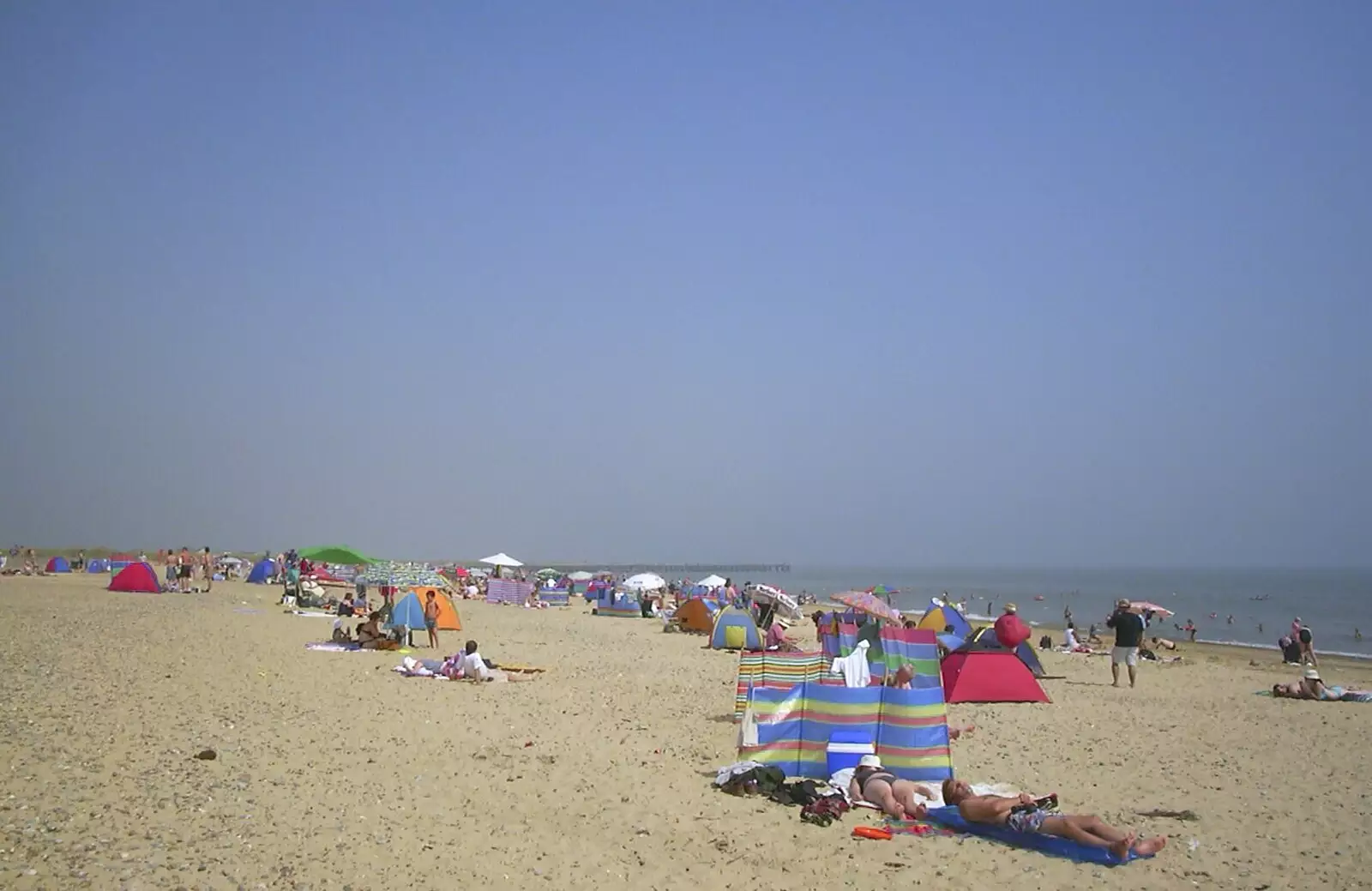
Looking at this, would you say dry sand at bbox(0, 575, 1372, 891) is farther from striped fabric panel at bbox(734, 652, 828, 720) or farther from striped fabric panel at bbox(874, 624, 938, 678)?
striped fabric panel at bbox(734, 652, 828, 720)

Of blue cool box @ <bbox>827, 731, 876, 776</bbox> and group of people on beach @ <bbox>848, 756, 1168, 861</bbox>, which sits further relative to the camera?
blue cool box @ <bbox>827, 731, 876, 776</bbox>

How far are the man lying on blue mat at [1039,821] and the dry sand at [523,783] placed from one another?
0.55 ft

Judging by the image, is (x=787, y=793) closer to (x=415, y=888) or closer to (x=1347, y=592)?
(x=415, y=888)

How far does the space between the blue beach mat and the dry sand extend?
5.1 inches

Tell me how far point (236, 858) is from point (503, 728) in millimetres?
4662

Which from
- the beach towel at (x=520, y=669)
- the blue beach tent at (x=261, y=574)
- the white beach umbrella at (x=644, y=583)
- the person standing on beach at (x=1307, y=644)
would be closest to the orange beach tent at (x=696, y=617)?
the beach towel at (x=520, y=669)

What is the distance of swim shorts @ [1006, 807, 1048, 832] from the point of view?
273 inches

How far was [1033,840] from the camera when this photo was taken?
692cm

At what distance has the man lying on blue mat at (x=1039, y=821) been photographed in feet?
21.8

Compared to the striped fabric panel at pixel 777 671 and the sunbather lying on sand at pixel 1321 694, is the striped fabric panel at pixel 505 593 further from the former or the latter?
the striped fabric panel at pixel 777 671

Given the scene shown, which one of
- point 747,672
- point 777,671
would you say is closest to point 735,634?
point 747,672

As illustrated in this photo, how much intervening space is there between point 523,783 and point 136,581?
995 inches

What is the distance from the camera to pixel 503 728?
422 inches

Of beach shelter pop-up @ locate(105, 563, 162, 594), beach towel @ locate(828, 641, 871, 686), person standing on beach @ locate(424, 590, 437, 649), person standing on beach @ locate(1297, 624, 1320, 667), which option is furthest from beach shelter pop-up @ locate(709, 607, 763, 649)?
beach shelter pop-up @ locate(105, 563, 162, 594)
